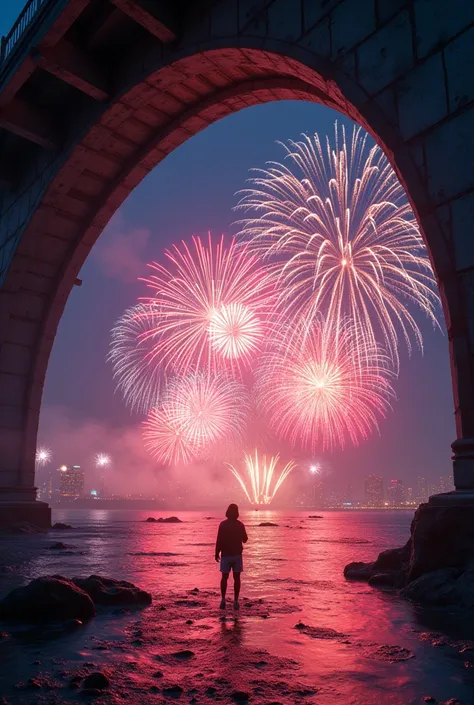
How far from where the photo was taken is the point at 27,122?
15094 millimetres

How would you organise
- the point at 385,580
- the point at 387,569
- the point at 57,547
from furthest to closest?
the point at 57,547 < the point at 387,569 < the point at 385,580

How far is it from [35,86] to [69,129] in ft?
4.87

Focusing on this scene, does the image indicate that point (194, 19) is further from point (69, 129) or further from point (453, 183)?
A: point (453, 183)

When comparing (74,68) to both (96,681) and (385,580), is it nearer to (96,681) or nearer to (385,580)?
(385,580)

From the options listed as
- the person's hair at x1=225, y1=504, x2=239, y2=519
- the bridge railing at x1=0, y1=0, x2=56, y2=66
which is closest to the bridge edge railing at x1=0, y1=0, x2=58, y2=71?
the bridge railing at x1=0, y1=0, x2=56, y2=66

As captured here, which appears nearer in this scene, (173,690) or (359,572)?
(173,690)

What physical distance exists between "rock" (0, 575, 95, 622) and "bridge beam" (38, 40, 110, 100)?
11.4 meters

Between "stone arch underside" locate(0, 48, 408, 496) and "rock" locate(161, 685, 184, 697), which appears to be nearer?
"rock" locate(161, 685, 184, 697)

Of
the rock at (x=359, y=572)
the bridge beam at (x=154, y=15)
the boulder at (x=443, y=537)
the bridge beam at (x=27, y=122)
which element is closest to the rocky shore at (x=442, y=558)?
the boulder at (x=443, y=537)

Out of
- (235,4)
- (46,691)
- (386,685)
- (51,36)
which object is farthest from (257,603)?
(51,36)

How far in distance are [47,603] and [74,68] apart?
12.2m

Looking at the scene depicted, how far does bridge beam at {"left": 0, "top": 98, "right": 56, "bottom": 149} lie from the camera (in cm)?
1466

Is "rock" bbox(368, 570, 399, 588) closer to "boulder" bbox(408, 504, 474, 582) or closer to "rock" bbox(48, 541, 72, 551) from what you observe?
"boulder" bbox(408, 504, 474, 582)

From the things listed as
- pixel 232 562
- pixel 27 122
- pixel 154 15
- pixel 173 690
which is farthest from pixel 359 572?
pixel 27 122
